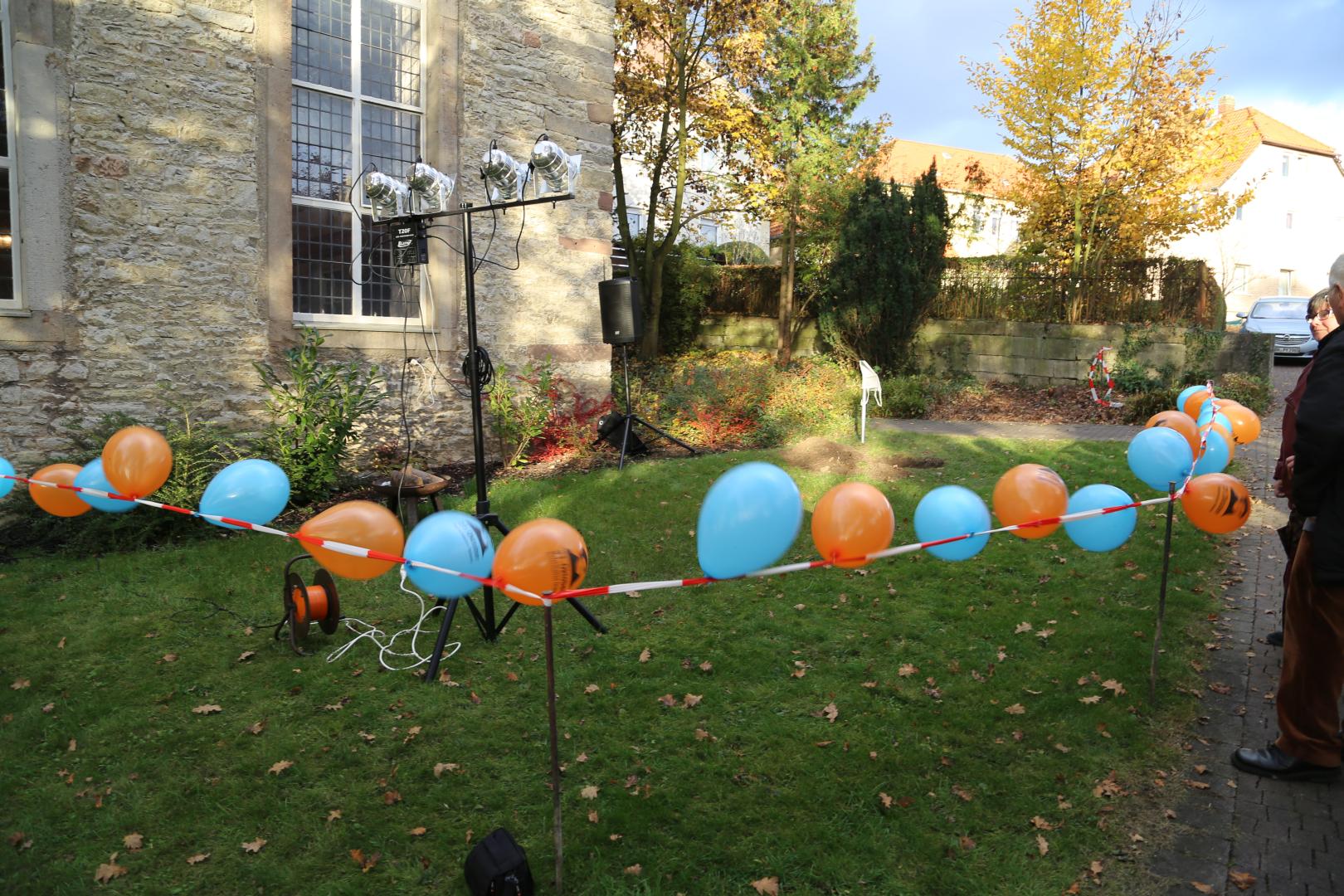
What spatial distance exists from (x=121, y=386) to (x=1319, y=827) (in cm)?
844

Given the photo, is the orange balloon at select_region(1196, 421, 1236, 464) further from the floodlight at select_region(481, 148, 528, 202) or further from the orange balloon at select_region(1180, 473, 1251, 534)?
the floodlight at select_region(481, 148, 528, 202)

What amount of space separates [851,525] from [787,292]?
15.6m

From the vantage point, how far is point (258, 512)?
370 centimetres

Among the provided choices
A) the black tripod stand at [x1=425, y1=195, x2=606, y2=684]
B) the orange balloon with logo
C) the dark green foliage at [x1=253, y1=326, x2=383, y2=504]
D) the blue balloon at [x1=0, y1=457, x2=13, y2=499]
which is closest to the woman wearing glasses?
the orange balloon with logo

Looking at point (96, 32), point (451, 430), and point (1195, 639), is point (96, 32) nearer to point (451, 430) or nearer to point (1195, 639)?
point (451, 430)

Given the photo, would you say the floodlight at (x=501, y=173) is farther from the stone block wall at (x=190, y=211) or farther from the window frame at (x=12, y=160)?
the window frame at (x=12, y=160)

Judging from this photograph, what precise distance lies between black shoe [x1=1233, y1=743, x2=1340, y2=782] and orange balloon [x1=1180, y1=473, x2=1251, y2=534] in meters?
0.98

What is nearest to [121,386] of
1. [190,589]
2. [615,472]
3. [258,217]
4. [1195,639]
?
[258,217]

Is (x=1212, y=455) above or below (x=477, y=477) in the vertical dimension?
above

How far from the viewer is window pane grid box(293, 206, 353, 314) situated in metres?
8.29

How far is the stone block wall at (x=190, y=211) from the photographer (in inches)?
264

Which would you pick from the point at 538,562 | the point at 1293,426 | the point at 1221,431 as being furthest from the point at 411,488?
the point at 1293,426

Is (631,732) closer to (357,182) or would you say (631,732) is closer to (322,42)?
(357,182)

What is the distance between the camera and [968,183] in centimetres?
1634
